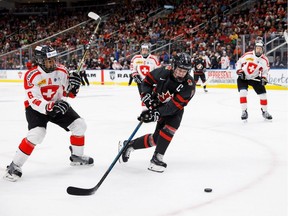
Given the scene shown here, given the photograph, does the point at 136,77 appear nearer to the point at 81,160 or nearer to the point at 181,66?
the point at 81,160

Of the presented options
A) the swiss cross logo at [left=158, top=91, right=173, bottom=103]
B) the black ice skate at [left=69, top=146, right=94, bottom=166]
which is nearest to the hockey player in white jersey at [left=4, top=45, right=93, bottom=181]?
the black ice skate at [left=69, top=146, right=94, bottom=166]

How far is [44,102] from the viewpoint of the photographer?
315 cm

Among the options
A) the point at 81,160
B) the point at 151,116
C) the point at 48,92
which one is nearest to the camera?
the point at 151,116

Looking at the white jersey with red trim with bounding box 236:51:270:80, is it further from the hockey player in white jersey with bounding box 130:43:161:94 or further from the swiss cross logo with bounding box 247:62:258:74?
the hockey player in white jersey with bounding box 130:43:161:94

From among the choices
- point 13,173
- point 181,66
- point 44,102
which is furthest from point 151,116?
point 13,173

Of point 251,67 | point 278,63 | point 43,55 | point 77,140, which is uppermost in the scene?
point 43,55

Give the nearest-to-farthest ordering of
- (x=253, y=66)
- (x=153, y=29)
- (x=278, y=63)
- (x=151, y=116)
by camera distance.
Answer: (x=151, y=116) → (x=253, y=66) → (x=278, y=63) → (x=153, y=29)

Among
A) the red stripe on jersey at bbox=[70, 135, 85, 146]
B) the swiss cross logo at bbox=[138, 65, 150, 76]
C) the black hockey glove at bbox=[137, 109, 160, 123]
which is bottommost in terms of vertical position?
the red stripe on jersey at bbox=[70, 135, 85, 146]

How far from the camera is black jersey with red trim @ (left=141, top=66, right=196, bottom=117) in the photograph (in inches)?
128

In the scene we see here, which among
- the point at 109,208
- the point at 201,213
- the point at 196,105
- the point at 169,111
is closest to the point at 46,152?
the point at 169,111

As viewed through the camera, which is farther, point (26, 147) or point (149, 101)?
point (149, 101)

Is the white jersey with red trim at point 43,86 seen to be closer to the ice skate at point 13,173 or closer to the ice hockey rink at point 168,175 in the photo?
the ice skate at point 13,173

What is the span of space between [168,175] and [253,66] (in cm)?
340

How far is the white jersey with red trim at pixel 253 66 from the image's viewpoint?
20.2ft
